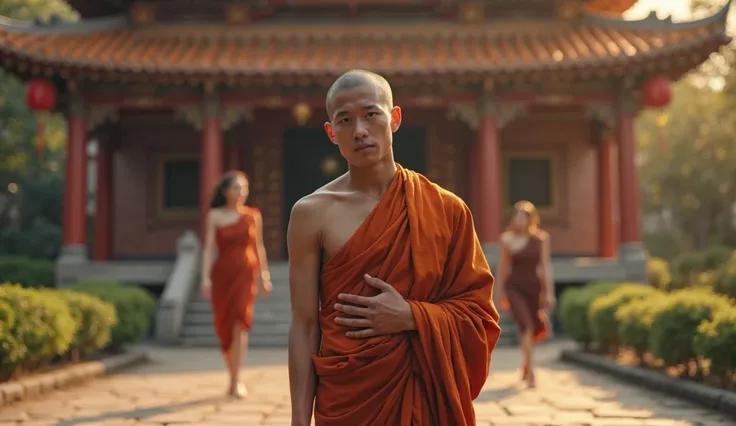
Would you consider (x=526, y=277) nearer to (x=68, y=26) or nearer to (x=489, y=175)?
(x=489, y=175)

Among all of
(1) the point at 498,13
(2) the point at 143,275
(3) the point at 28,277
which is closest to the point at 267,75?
(2) the point at 143,275

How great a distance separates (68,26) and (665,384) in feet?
41.5

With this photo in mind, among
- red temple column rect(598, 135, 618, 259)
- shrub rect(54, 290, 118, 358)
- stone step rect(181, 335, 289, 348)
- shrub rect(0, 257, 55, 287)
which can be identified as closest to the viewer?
shrub rect(54, 290, 118, 358)

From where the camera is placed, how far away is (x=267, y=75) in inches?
542

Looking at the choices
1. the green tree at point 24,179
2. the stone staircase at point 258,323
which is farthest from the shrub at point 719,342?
the green tree at point 24,179

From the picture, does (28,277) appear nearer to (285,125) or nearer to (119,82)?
(119,82)

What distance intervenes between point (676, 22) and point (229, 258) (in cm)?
1064

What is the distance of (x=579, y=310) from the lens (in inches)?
411

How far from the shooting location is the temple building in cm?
1370

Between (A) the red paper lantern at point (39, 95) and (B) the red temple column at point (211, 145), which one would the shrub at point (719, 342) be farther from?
(A) the red paper lantern at point (39, 95)

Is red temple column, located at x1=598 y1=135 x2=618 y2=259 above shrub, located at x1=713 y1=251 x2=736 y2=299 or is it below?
above

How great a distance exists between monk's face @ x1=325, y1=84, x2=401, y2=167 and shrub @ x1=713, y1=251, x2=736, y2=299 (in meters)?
11.0

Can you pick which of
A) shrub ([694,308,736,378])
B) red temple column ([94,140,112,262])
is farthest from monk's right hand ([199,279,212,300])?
red temple column ([94,140,112,262])

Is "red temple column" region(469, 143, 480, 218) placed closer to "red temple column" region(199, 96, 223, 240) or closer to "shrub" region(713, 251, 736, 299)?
"shrub" region(713, 251, 736, 299)
